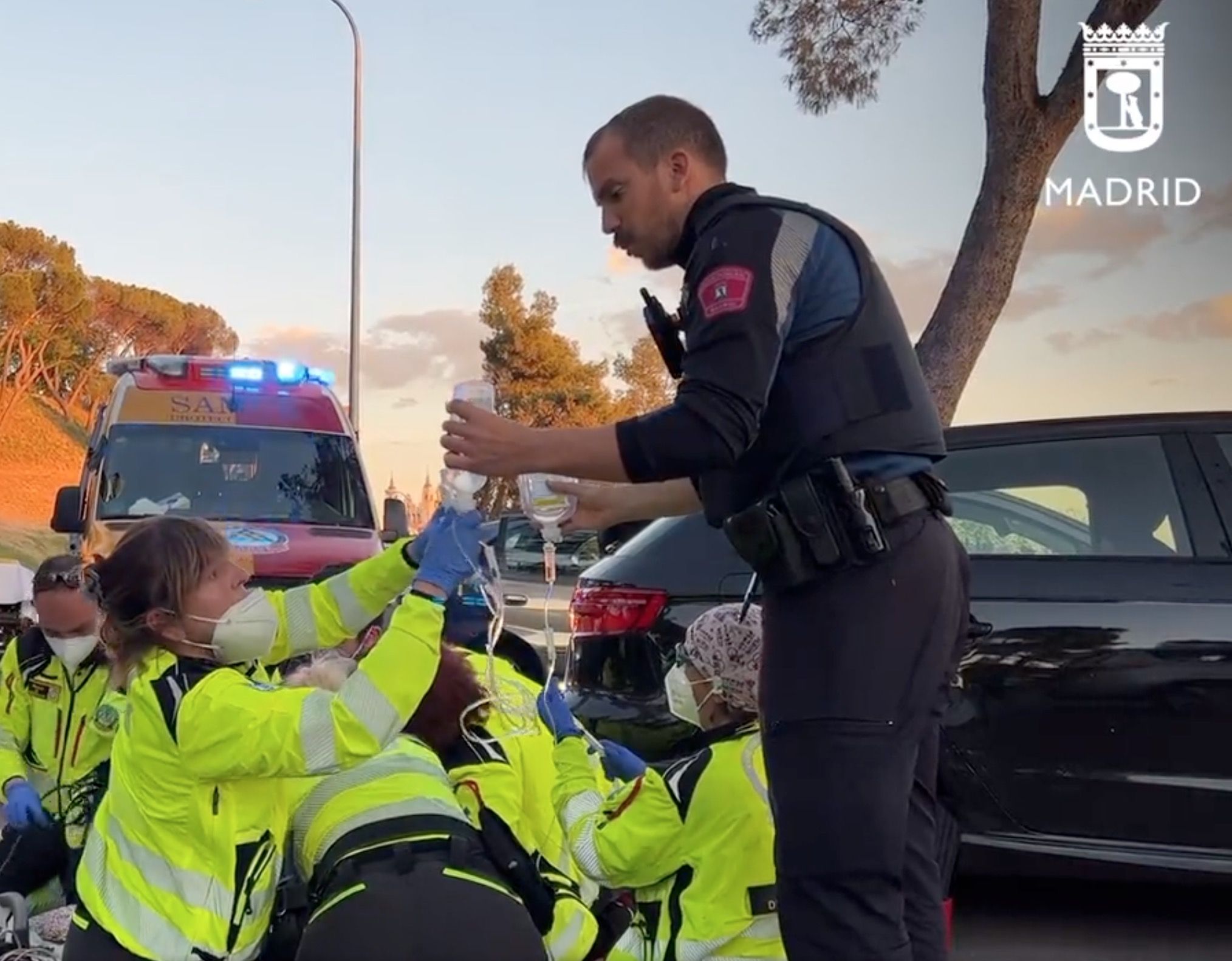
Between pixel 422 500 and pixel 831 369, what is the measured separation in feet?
16.4

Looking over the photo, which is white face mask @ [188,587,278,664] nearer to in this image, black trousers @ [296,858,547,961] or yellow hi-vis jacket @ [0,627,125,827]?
black trousers @ [296,858,547,961]

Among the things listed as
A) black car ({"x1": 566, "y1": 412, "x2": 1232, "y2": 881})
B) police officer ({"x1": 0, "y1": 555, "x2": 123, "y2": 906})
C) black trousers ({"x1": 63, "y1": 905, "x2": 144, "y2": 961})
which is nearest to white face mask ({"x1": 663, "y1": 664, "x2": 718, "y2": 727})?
black car ({"x1": 566, "y1": 412, "x2": 1232, "y2": 881})

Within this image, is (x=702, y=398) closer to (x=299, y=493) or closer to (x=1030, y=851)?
(x=1030, y=851)

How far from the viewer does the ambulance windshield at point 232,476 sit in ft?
30.6

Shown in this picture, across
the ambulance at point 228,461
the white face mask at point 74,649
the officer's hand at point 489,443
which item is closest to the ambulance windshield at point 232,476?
the ambulance at point 228,461

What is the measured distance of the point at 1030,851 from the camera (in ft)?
14.3

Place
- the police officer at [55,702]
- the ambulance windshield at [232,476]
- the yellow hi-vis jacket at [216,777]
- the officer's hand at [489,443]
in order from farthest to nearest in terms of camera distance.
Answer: the ambulance windshield at [232,476]
the police officer at [55,702]
the yellow hi-vis jacket at [216,777]
the officer's hand at [489,443]

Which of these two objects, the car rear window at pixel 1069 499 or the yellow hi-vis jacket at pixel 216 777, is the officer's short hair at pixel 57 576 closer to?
the yellow hi-vis jacket at pixel 216 777

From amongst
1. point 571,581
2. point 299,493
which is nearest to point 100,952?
point 571,581

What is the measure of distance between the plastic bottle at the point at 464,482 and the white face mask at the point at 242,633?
501 millimetres

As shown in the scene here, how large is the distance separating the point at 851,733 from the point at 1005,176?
9.58 m

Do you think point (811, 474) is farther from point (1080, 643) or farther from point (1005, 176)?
point (1005, 176)

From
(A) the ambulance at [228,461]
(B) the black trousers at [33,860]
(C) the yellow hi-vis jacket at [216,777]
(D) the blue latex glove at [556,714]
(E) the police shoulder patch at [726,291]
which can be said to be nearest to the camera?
(E) the police shoulder patch at [726,291]

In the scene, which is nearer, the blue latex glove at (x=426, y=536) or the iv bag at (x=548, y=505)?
the blue latex glove at (x=426, y=536)
